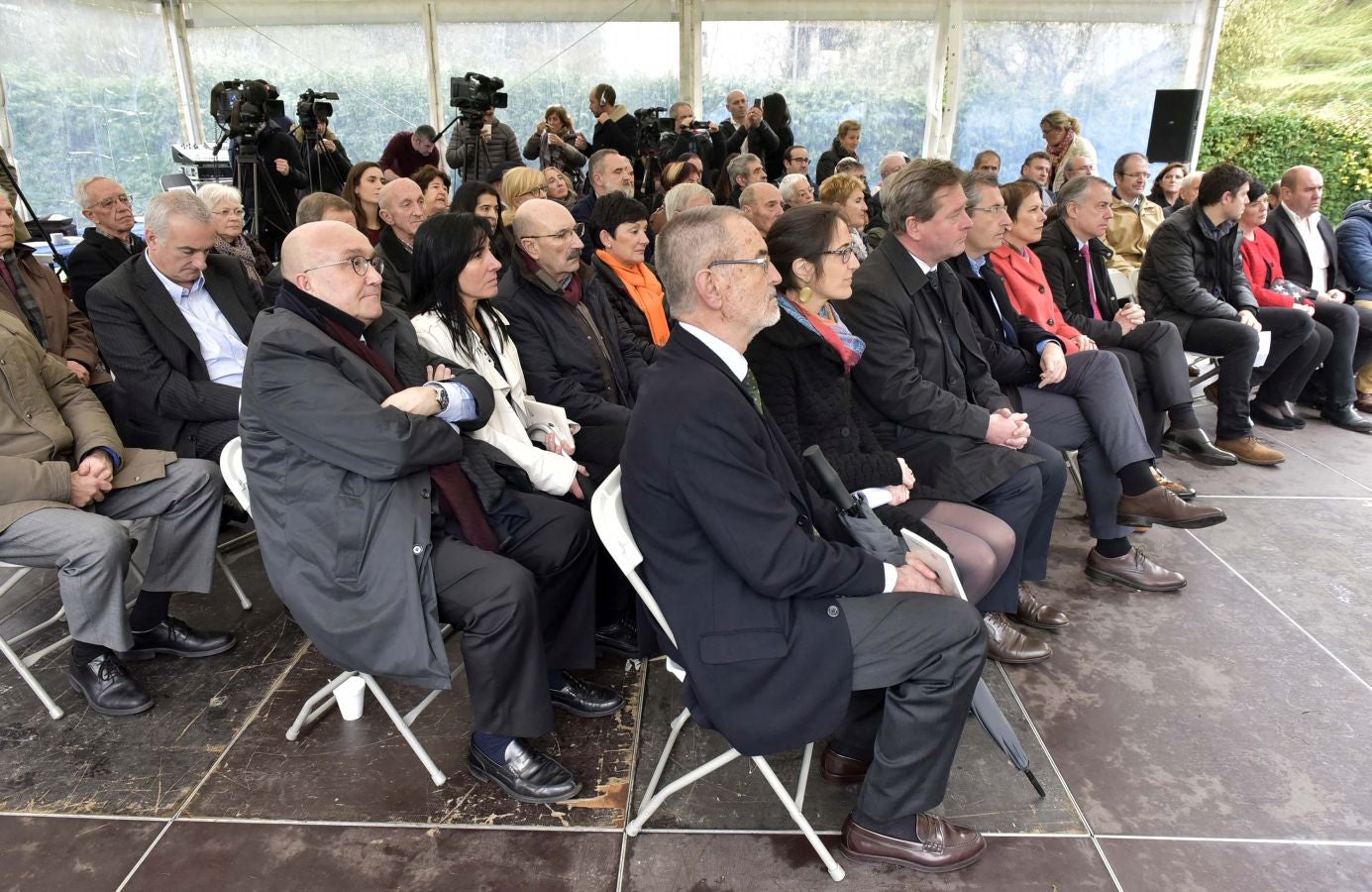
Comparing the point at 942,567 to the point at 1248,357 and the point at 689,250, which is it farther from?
the point at 1248,357

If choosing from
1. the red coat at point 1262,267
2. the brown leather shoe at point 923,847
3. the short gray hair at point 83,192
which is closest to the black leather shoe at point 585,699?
the brown leather shoe at point 923,847

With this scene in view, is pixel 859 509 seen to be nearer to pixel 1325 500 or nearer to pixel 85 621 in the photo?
pixel 85 621

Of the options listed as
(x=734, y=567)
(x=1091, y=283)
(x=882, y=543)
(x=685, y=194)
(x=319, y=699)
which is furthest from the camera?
(x=685, y=194)

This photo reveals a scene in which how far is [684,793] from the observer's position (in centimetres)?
216

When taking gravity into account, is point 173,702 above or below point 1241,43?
below

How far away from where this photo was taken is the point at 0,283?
10.5ft

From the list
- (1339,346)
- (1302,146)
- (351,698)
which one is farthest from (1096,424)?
(1302,146)

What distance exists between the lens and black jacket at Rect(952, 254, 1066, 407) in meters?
3.41

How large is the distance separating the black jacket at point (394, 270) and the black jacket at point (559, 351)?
0.38 m

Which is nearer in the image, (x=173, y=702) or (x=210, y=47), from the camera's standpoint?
(x=173, y=702)

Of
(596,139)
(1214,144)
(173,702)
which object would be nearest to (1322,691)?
(173,702)

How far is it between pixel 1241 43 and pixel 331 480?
19596 mm

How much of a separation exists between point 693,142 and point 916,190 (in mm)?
4486

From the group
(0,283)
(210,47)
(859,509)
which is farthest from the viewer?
(210,47)
